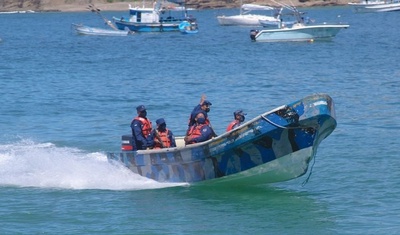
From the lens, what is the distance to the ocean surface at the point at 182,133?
18.1 m

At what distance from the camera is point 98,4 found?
452ft

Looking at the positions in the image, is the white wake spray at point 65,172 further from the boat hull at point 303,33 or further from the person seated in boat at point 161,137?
the boat hull at point 303,33

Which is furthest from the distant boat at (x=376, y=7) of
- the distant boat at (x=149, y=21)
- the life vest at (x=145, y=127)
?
the life vest at (x=145, y=127)

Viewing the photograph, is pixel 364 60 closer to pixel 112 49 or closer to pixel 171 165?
pixel 112 49

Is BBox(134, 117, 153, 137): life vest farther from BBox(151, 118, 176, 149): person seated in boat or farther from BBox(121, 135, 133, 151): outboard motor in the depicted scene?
BBox(121, 135, 133, 151): outboard motor

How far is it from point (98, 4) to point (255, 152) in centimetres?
12097

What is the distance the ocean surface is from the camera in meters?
18.1

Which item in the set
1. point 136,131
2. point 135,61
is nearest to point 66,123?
point 136,131

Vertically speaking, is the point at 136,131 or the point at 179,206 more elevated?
the point at 136,131

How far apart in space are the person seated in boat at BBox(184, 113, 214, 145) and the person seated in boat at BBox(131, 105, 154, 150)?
2.97ft

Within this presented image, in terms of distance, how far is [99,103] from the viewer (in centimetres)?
3416

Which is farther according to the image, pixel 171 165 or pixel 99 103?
pixel 99 103

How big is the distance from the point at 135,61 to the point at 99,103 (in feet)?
61.1

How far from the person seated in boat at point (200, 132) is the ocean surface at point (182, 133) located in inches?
43.6
